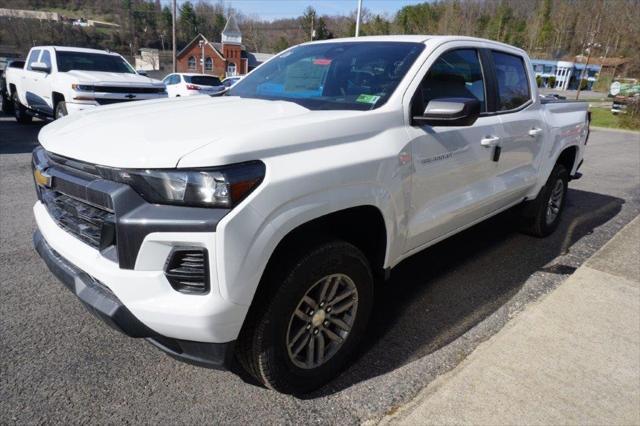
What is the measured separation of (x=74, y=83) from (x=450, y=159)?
8033 millimetres

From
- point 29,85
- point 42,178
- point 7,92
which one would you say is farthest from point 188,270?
point 7,92

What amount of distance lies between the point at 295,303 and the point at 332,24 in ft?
235

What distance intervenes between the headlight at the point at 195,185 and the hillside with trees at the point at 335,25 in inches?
2283

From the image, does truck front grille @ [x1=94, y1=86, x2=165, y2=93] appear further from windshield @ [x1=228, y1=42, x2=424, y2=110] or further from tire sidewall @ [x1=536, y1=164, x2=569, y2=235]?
tire sidewall @ [x1=536, y1=164, x2=569, y2=235]

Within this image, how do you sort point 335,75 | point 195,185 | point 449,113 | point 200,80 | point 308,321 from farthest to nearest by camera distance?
1. point 200,80
2. point 335,75
3. point 449,113
4. point 308,321
5. point 195,185

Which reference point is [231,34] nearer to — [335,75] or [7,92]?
[7,92]

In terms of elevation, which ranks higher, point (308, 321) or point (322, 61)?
point (322, 61)

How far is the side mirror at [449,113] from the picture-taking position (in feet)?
8.49

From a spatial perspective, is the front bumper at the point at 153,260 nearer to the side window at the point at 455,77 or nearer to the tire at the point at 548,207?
the side window at the point at 455,77

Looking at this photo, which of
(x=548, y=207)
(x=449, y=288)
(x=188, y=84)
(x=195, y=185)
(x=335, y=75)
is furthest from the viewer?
(x=188, y=84)

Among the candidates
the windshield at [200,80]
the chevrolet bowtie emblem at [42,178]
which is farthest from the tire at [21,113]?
the chevrolet bowtie emblem at [42,178]

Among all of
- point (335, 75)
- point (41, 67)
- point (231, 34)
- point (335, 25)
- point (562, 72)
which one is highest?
point (335, 25)

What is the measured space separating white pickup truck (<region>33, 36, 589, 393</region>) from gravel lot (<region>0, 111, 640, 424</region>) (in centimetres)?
24

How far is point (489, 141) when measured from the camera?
11.1ft
